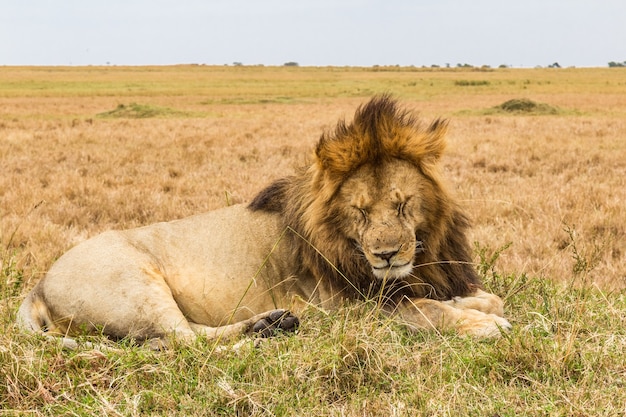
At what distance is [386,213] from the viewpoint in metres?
3.66

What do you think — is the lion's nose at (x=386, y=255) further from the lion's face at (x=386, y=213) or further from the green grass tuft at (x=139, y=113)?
the green grass tuft at (x=139, y=113)

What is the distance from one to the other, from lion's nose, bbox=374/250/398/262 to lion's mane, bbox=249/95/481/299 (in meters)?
0.32

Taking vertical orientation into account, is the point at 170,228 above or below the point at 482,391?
above

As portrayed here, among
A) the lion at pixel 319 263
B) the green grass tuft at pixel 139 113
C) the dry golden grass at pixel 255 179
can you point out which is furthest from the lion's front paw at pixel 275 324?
the green grass tuft at pixel 139 113

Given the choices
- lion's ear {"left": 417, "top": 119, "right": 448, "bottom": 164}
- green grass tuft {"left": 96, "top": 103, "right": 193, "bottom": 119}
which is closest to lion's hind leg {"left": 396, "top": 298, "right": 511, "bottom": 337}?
lion's ear {"left": 417, "top": 119, "right": 448, "bottom": 164}

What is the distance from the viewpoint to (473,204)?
8453mm

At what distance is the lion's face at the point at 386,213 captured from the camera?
3568 mm

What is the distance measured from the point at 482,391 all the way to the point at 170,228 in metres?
2.46

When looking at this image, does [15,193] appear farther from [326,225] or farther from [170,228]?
[326,225]

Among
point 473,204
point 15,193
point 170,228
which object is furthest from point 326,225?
point 15,193

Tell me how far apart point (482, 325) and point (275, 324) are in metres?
1.16

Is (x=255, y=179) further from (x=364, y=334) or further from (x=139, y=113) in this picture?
(x=139, y=113)

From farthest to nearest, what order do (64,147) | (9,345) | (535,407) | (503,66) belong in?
1. (503,66)
2. (64,147)
3. (9,345)
4. (535,407)

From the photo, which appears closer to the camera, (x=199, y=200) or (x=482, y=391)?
(x=482, y=391)
